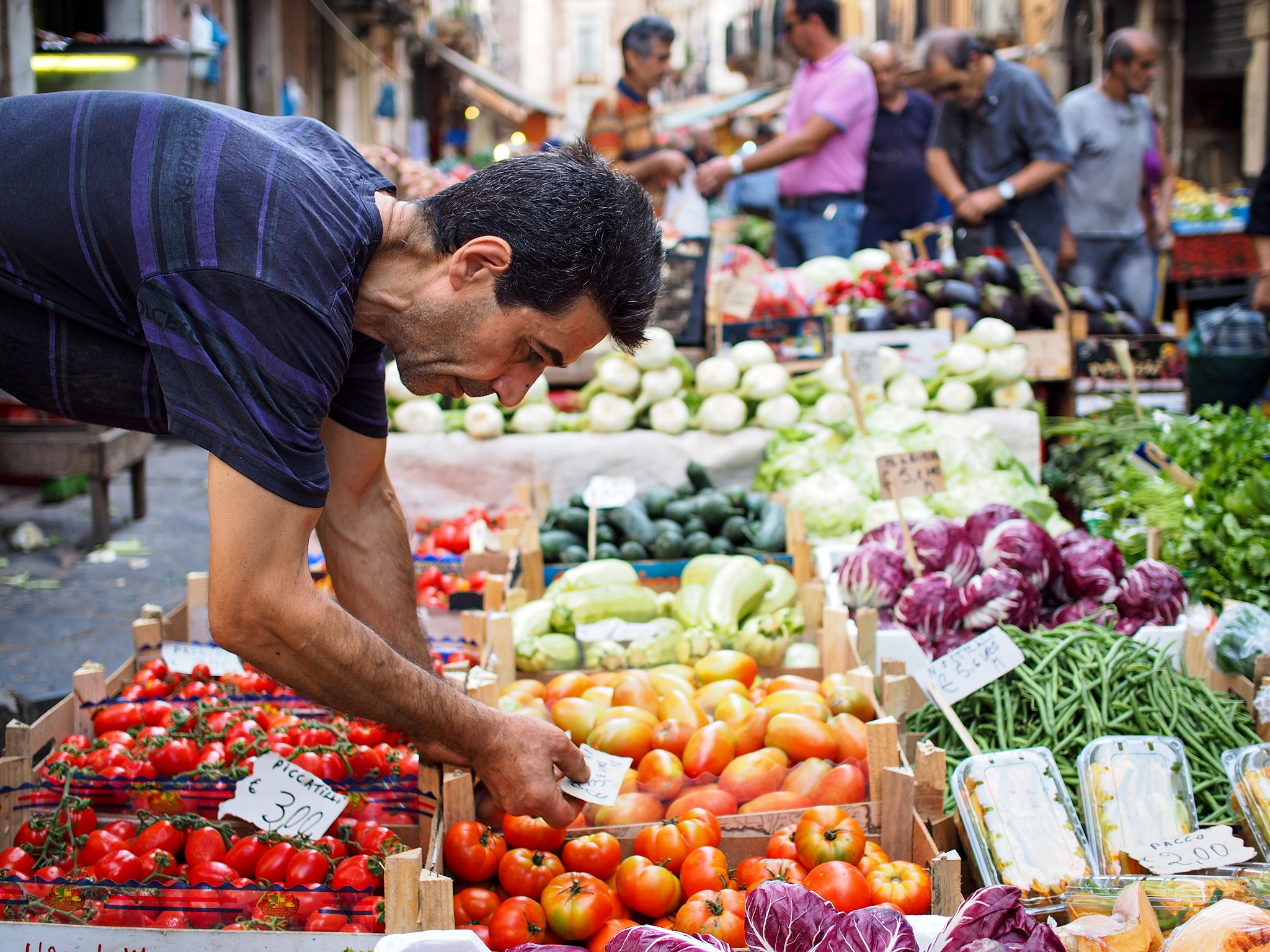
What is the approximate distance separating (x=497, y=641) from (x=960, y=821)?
3.93 ft

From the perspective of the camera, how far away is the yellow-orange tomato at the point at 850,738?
2.21m

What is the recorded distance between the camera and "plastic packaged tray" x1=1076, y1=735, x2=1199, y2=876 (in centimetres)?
195

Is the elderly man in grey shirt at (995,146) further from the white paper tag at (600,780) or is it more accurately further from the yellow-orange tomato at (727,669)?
the white paper tag at (600,780)

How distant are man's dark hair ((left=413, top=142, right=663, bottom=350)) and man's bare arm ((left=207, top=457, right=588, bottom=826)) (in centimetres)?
47

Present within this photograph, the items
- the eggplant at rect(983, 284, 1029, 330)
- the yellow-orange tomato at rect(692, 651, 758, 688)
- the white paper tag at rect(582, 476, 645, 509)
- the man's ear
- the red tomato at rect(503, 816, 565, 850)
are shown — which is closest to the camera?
the man's ear

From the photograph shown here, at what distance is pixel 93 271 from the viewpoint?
1.46 metres

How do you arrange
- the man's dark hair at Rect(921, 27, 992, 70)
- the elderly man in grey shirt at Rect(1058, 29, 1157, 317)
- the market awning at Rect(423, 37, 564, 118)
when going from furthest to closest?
1. the market awning at Rect(423, 37, 564, 118)
2. the elderly man in grey shirt at Rect(1058, 29, 1157, 317)
3. the man's dark hair at Rect(921, 27, 992, 70)

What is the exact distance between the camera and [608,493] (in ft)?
12.1

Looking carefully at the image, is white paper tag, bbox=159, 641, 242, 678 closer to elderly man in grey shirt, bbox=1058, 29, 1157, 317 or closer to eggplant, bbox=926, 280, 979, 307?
A: eggplant, bbox=926, 280, 979, 307

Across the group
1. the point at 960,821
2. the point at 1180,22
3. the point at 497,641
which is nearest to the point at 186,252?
the point at 497,641

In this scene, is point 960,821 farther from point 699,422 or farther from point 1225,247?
point 1225,247

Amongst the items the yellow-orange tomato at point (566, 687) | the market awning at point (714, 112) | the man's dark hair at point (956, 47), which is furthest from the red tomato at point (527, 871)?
the market awning at point (714, 112)

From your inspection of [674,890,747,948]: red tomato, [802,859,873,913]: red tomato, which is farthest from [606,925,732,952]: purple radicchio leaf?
[802,859,873,913]: red tomato

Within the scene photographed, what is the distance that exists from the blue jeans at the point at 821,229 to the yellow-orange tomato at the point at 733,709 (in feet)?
14.9
